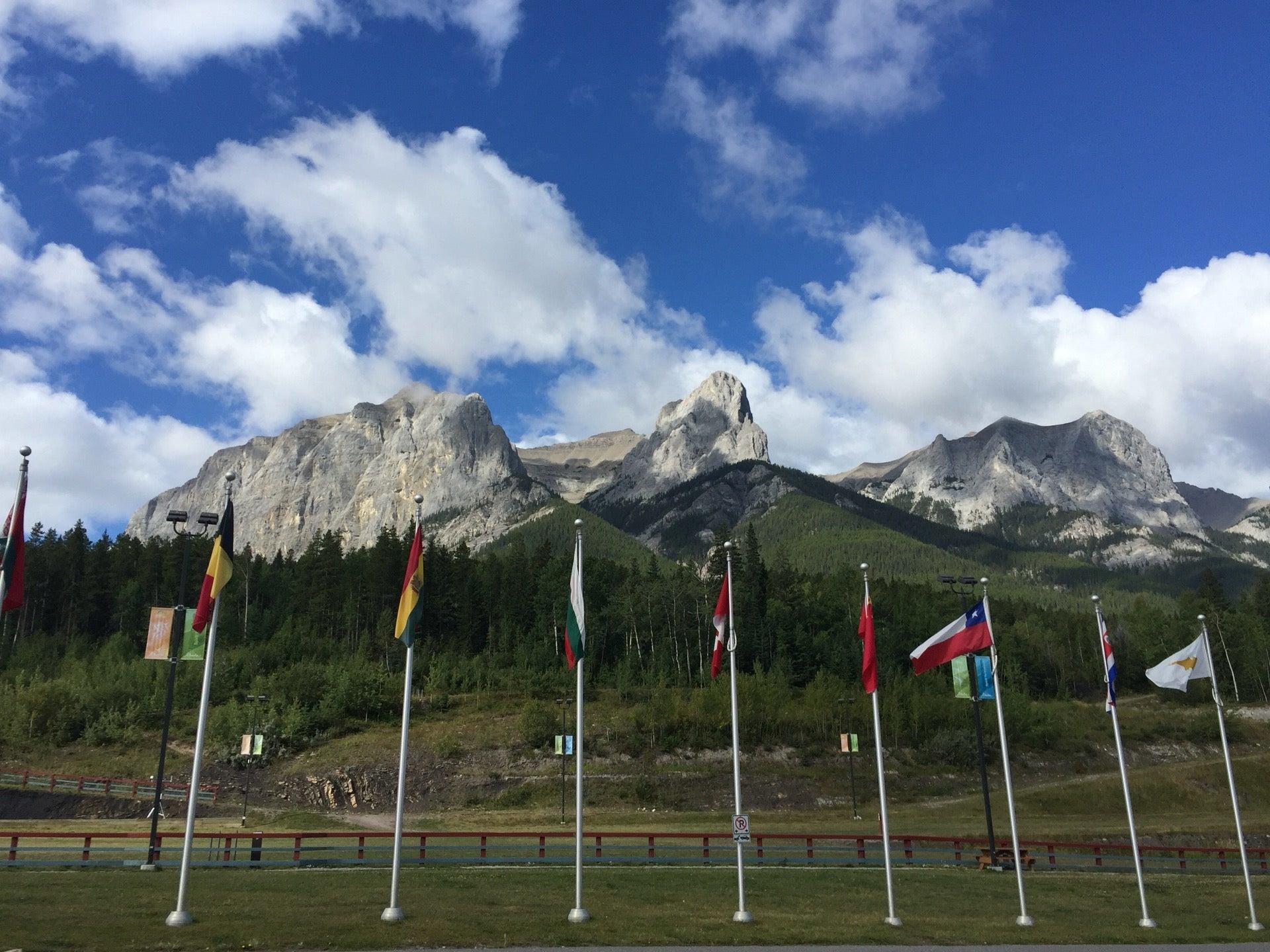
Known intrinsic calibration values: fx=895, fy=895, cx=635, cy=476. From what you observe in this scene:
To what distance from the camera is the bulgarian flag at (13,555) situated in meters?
20.7

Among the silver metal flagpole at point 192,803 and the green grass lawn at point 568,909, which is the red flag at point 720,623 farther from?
the silver metal flagpole at point 192,803

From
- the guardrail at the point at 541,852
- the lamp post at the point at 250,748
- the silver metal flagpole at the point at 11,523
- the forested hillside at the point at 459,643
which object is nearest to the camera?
the silver metal flagpole at the point at 11,523

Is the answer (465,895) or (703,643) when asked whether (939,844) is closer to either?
(465,895)

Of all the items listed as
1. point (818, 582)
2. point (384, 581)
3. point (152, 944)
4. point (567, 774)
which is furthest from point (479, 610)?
point (152, 944)

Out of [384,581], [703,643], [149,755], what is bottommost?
[149,755]

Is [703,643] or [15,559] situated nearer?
[15,559]

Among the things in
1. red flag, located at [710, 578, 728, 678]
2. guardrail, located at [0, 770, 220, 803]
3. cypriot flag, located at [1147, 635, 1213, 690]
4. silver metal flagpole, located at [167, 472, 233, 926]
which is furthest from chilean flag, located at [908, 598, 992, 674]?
guardrail, located at [0, 770, 220, 803]

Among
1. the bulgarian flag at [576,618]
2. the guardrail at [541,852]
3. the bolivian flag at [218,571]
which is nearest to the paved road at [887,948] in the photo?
the bulgarian flag at [576,618]

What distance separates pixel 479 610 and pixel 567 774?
42546 millimetres

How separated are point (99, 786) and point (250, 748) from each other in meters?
19.6

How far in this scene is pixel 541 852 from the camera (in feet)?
123

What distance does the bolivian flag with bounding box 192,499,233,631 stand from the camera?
23.1 metres

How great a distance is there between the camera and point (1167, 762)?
286ft

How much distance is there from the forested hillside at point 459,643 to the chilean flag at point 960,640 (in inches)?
2133
